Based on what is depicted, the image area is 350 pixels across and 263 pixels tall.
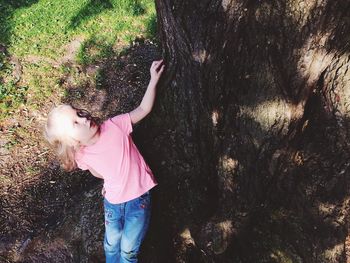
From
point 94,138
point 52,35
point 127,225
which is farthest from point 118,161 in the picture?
point 52,35

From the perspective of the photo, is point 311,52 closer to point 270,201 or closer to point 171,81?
point 171,81

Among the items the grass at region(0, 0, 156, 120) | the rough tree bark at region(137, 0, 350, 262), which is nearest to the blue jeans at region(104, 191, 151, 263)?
the rough tree bark at region(137, 0, 350, 262)

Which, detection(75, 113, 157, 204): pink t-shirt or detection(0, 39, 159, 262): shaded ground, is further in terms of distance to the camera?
detection(0, 39, 159, 262): shaded ground

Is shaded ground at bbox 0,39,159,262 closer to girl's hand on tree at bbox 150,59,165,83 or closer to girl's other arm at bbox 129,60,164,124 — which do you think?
girl's other arm at bbox 129,60,164,124

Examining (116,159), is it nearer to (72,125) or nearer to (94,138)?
(94,138)

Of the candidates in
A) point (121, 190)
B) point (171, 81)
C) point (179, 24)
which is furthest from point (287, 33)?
Answer: point (121, 190)

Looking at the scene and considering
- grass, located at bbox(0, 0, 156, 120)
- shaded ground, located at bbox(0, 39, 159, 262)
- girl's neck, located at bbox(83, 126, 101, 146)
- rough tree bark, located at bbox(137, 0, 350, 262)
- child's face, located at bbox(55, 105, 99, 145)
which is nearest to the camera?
rough tree bark, located at bbox(137, 0, 350, 262)

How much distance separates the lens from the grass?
5.94 meters

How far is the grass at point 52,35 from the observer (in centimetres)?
594

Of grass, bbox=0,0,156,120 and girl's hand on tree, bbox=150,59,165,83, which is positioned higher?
girl's hand on tree, bbox=150,59,165,83

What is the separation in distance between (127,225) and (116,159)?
0.57 metres

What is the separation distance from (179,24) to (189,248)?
7.06ft

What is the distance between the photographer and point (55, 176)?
5035 millimetres

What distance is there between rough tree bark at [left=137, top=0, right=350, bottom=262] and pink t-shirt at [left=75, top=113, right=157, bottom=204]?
20cm
